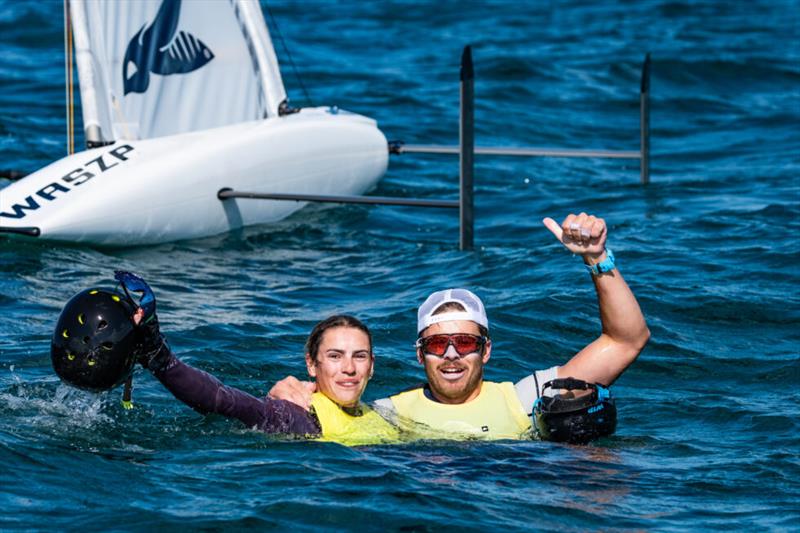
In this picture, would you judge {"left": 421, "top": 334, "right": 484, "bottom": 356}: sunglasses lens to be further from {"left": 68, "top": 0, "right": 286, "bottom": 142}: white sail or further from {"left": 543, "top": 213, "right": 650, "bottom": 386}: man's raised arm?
{"left": 68, "top": 0, "right": 286, "bottom": 142}: white sail

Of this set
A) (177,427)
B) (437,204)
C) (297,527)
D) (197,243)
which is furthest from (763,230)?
(297,527)

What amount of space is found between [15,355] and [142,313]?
2.79 m

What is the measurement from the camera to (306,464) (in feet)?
18.4

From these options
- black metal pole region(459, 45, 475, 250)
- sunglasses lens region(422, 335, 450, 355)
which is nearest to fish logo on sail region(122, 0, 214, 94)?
black metal pole region(459, 45, 475, 250)

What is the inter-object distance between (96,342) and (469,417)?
169 centimetres

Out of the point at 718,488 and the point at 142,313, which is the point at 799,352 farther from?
the point at 142,313

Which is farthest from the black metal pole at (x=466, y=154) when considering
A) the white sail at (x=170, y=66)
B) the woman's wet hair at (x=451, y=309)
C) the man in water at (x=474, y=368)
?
the woman's wet hair at (x=451, y=309)

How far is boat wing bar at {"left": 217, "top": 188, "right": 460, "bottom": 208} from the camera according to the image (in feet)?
34.8

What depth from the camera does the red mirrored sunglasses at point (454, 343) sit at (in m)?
5.92

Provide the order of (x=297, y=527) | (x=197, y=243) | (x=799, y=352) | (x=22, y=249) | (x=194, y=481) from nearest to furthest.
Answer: (x=297, y=527)
(x=194, y=481)
(x=799, y=352)
(x=22, y=249)
(x=197, y=243)

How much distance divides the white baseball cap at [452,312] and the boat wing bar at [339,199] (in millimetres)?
4477

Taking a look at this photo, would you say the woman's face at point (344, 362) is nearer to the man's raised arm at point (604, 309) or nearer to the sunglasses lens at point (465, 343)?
the sunglasses lens at point (465, 343)

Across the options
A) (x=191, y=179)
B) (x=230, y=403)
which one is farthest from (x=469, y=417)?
(x=191, y=179)

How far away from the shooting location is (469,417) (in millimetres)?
6086
